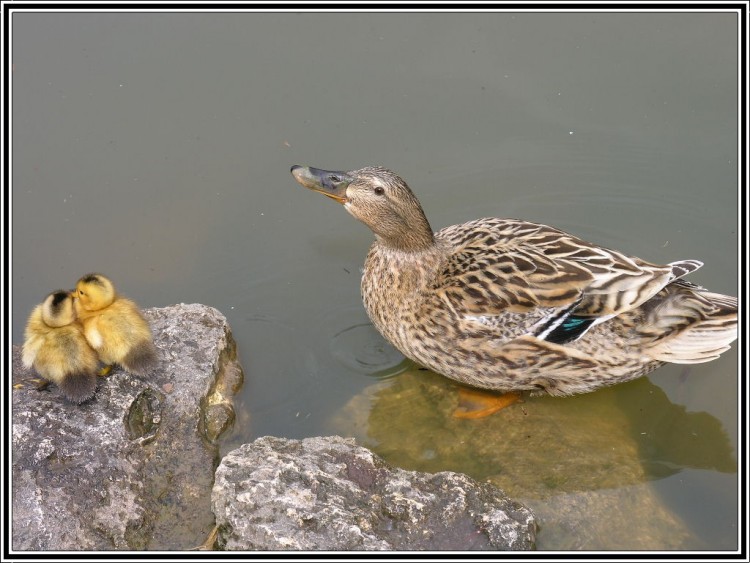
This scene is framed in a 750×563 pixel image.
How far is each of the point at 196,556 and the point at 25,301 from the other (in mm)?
2486

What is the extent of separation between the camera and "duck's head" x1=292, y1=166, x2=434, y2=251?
15.6ft

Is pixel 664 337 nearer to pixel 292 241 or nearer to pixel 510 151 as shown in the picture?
pixel 510 151

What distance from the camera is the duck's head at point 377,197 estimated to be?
4762mm

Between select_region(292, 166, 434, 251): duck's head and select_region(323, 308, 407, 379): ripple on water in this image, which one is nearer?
select_region(292, 166, 434, 251): duck's head

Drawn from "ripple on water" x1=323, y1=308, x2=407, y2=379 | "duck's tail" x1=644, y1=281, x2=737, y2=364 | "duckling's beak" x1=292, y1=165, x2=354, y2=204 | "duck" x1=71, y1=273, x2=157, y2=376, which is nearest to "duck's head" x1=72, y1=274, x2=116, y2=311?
"duck" x1=71, y1=273, x2=157, y2=376

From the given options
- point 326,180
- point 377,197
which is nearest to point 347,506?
point 377,197

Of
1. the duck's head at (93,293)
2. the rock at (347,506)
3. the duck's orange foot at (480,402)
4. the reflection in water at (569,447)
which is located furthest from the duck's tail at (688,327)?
the duck's head at (93,293)

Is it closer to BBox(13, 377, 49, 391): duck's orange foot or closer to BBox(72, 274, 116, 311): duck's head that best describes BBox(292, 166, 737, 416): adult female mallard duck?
BBox(72, 274, 116, 311): duck's head

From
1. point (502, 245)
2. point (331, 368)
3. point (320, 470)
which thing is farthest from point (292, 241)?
point (320, 470)

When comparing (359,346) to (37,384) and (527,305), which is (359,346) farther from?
(37,384)

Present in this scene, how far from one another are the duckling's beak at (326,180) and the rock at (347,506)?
1.52 m

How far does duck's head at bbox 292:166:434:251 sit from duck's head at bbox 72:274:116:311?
125 centimetres

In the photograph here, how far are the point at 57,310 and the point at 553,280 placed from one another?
260 cm

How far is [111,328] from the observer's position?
13.8ft
